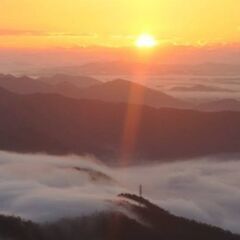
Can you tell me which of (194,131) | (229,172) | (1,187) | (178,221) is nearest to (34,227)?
(178,221)

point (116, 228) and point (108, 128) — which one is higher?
point (108, 128)

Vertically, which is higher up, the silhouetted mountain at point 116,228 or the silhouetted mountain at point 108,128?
the silhouetted mountain at point 108,128

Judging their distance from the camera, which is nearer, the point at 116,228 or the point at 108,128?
the point at 116,228

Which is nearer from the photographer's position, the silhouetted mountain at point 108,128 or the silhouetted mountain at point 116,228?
the silhouetted mountain at point 116,228

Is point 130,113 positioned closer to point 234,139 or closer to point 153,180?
point 234,139
